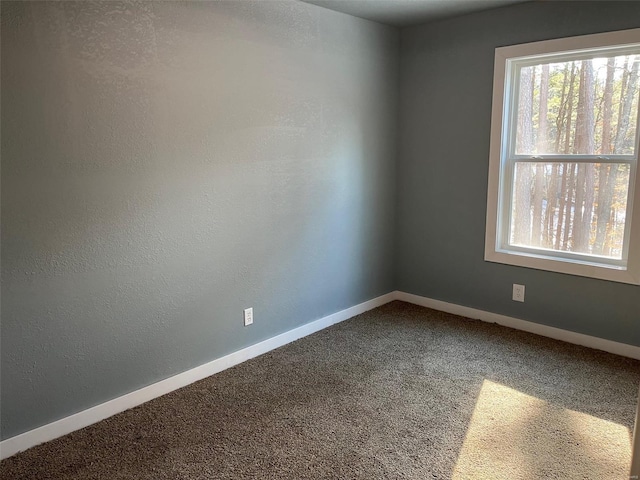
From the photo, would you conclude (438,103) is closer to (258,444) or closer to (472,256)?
(472,256)

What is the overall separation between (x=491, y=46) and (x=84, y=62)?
2.69 m

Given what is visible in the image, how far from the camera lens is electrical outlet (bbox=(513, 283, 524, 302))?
3555 mm

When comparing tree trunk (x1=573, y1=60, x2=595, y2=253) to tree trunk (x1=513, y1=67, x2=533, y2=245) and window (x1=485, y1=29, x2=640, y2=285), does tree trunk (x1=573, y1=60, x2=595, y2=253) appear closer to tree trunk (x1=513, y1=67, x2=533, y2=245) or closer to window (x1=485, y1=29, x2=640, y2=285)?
window (x1=485, y1=29, x2=640, y2=285)

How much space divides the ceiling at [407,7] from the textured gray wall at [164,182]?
104 millimetres

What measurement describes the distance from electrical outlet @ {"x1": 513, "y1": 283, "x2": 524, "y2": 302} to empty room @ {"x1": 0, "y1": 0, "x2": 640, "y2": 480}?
0.20ft

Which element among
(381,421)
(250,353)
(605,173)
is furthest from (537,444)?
(605,173)

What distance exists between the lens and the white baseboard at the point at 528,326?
3134 mm

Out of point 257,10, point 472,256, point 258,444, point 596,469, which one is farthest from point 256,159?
point 596,469

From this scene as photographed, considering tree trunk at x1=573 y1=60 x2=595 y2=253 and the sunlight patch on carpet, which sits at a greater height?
tree trunk at x1=573 y1=60 x2=595 y2=253

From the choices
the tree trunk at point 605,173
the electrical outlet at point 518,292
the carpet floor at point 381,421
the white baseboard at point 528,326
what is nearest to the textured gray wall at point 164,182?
the carpet floor at point 381,421

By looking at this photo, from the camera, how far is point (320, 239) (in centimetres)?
352

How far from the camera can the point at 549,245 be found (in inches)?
136

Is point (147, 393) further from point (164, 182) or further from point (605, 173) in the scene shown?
point (605, 173)

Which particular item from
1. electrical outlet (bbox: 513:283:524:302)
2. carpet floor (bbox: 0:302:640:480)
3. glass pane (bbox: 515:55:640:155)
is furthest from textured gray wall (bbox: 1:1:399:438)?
electrical outlet (bbox: 513:283:524:302)
